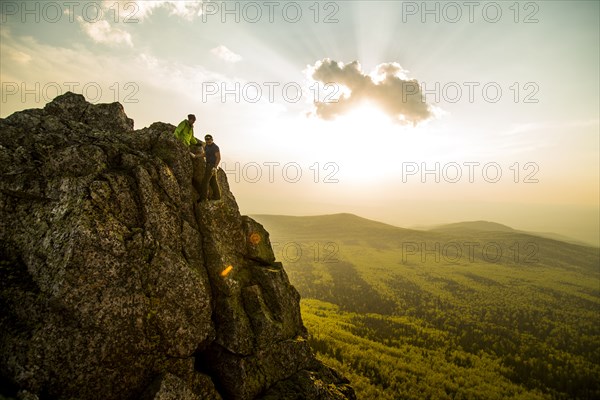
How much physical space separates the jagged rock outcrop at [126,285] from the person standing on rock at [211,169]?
0.69 m

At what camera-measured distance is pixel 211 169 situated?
17125mm

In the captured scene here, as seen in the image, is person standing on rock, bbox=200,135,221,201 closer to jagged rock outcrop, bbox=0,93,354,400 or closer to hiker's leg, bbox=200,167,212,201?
hiker's leg, bbox=200,167,212,201

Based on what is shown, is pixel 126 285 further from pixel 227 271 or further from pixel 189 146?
pixel 189 146

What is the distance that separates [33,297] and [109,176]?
5.35 m

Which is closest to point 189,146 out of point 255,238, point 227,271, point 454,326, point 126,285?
point 255,238

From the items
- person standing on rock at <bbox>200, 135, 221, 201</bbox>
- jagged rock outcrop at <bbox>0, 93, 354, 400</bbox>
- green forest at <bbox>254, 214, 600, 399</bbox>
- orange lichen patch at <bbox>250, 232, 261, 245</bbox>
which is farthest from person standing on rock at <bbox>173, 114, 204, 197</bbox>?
green forest at <bbox>254, 214, 600, 399</bbox>

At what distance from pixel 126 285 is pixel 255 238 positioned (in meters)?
8.72

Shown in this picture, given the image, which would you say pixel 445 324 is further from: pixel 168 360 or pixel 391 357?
pixel 168 360

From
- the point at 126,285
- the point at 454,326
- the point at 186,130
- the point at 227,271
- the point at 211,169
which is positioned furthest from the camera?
the point at 454,326

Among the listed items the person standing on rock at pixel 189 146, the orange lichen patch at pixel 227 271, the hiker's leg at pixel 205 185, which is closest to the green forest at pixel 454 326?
the orange lichen patch at pixel 227 271

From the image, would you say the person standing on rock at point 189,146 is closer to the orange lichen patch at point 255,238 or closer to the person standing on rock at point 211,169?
the person standing on rock at point 211,169

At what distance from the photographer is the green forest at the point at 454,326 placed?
44.5 m

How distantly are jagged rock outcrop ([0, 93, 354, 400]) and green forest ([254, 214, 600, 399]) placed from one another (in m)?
25.7

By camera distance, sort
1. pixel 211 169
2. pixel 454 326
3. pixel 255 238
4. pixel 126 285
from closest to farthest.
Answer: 1. pixel 126 285
2. pixel 211 169
3. pixel 255 238
4. pixel 454 326
